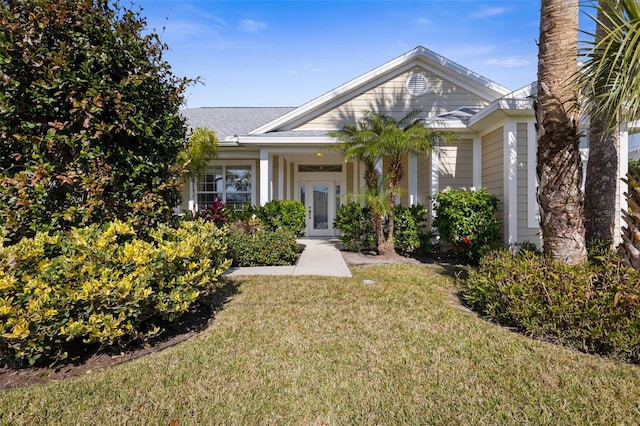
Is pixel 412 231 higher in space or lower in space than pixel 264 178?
lower

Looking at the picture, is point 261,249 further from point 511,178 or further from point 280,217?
point 511,178

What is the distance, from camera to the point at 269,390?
109 inches

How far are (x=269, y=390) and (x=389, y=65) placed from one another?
34.5 ft

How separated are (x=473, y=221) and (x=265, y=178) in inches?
238

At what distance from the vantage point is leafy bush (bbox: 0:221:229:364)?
2939mm

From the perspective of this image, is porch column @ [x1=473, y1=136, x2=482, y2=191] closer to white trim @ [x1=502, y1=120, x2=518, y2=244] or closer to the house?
the house

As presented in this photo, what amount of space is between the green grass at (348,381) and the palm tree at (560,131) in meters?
1.66

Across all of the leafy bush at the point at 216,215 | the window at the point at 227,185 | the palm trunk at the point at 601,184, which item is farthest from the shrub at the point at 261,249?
the palm trunk at the point at 601,184

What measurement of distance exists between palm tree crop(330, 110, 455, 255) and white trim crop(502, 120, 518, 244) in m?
1.24

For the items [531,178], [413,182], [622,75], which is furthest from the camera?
[413,182]

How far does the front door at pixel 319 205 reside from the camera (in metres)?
14.5

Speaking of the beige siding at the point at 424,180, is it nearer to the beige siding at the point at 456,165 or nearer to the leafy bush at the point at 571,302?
the beige siding at the point at 456,165

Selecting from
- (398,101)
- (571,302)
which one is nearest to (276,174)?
(398,101)

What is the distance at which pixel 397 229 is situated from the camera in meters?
9.33
